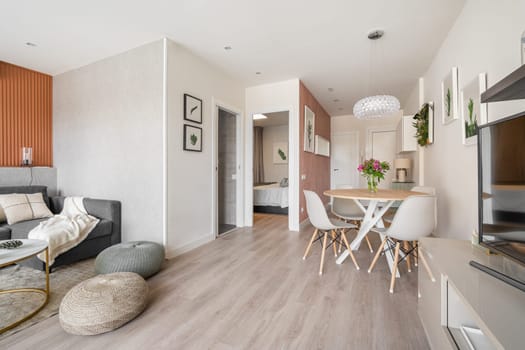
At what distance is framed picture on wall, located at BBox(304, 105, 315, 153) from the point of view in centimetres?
442

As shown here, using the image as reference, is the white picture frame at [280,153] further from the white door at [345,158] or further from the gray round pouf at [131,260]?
the gray round pouf at [131,260]

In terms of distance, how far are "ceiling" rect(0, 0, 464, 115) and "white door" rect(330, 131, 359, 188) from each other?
10.8 ft

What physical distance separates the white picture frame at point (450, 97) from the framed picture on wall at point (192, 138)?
9.96 ft

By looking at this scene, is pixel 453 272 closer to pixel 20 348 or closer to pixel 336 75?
pixel 20 348

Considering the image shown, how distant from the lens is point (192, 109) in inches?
121

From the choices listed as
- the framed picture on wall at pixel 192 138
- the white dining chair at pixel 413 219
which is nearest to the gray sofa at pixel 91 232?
the framed picture on wall at pixel 192 138

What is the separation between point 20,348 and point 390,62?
4.74m

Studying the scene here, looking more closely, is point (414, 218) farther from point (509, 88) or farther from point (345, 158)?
point (345, 158)

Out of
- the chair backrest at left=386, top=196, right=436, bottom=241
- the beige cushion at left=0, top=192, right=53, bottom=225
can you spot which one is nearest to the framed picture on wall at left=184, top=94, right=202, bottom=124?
the beige cushion at left=0, top=192, right=53, bottom=225

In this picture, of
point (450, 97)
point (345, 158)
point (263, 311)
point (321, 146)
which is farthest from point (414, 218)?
point (345, 158)

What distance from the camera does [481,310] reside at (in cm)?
79

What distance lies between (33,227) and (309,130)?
4.34 metres

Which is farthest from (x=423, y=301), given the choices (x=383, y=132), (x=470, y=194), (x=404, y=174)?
(x=383, y=132)

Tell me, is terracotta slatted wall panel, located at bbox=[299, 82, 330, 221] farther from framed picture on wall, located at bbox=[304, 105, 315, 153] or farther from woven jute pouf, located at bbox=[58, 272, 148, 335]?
woven jute pouf, located at bbox=[58, 272, 148, 335]
